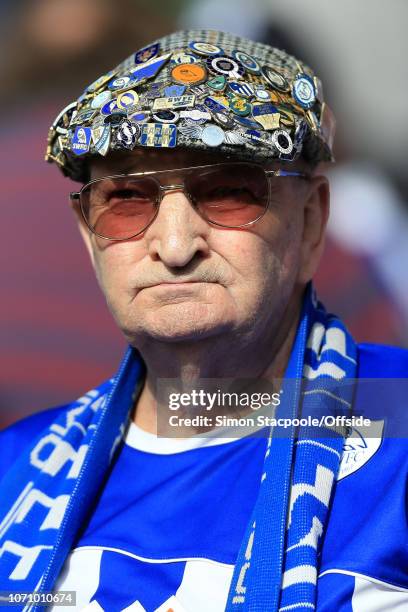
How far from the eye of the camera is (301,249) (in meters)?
2.02

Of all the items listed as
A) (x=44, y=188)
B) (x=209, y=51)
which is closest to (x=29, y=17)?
(x=44, y=188)

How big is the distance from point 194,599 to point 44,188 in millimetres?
2811

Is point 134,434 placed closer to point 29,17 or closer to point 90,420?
point 90,420

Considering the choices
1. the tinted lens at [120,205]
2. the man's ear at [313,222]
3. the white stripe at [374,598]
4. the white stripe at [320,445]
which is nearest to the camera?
the white stripe at [374,598]

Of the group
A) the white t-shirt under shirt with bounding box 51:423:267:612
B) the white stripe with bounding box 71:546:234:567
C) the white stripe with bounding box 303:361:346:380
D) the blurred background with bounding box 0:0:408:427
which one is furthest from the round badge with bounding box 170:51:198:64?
the blurred background with bounding box 0:0:408:427

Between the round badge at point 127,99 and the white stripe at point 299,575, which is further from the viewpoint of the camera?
the round badge at point 127,99

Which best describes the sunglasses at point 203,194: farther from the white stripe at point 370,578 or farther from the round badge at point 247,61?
the white stripe at point 370,578

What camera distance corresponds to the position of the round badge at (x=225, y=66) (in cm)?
185

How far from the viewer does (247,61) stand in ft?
6.25

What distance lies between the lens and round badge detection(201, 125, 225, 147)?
174 cm

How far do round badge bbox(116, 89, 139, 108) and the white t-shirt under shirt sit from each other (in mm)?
781

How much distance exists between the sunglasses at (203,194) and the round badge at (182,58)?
0.26 meters

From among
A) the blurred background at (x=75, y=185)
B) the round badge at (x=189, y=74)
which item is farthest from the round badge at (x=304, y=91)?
the blurred background at (x=75, y=185)

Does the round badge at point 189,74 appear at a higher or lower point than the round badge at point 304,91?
higher
